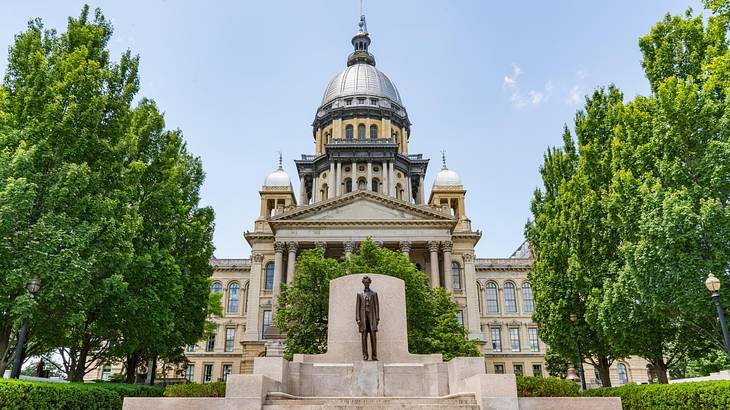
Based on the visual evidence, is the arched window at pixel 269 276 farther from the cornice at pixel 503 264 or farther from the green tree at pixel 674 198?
the green tree at pixel 674 198

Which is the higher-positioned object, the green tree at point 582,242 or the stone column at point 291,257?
the stone column at point 291,257

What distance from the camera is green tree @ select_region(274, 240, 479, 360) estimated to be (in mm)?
27000

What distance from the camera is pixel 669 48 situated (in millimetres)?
17641

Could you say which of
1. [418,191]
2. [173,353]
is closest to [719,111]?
[173,353]

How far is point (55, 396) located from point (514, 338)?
170 ft

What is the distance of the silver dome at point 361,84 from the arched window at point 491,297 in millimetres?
27488

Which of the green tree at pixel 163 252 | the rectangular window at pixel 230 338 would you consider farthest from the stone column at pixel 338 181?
the green tree at pixel 163 252

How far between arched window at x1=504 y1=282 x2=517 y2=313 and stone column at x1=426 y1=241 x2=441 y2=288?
48.5 feet

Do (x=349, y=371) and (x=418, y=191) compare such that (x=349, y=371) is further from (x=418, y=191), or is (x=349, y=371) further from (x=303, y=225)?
(x=418, y=191)

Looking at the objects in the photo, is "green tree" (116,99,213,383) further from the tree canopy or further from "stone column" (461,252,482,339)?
"stone column" (461,252,482,339)

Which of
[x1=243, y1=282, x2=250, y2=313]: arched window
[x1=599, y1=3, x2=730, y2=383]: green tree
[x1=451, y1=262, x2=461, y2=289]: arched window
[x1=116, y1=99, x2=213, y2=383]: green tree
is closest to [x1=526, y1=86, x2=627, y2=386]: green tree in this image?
[x1=599, y1=3, x2=730, y2=383]: green tree

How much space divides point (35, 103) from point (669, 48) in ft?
65.0

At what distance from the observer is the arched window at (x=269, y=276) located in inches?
2007

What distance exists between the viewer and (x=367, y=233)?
46.7m
